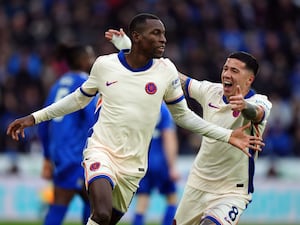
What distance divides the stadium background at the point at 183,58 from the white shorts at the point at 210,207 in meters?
7.57

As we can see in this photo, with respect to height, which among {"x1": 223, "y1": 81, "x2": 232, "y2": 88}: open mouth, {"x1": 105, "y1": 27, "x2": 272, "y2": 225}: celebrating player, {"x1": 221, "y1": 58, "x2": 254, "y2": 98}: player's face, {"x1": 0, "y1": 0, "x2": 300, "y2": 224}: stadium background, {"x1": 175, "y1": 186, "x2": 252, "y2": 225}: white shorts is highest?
{"x1": 0, "y1": 0, "x2": 300, "y2": 224}: stadium background

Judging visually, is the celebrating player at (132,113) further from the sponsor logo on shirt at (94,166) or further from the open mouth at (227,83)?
the open mouth at (227,83)

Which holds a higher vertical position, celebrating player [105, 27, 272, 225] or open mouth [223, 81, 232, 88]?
open mouth [223, 81, 232, 88]

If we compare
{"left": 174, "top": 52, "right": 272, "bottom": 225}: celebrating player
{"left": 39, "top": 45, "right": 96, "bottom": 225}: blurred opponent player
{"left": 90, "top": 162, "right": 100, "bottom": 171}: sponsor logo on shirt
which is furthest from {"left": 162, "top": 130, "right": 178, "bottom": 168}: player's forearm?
{"left": 90, "top": 162, "right": 100, "bottom": 171}: sponsor logo on shirt

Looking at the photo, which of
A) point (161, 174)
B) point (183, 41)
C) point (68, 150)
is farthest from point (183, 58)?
point (68, 150)

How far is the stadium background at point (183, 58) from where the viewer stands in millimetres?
16516

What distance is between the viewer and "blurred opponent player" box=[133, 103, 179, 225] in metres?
12.4

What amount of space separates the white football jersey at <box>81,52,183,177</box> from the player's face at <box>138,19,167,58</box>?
143mm

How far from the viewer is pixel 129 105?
827 centimetres

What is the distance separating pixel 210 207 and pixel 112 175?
1032mm

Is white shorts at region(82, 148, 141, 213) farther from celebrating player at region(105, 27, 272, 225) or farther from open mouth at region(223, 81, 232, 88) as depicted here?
open mouth at region(223, 81, 232, 88)

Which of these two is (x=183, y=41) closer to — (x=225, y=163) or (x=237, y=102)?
(x=225, y=163)

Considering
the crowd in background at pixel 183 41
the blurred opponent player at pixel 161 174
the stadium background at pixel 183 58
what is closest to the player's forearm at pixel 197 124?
the blurred opponent player at pixel 161 174

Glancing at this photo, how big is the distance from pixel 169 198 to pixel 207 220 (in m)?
4.29
